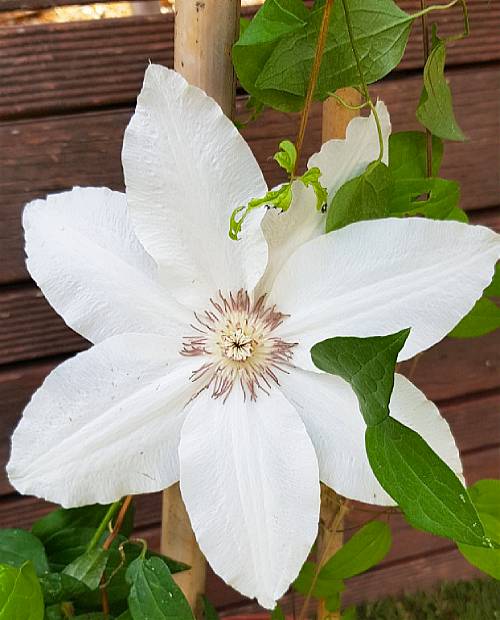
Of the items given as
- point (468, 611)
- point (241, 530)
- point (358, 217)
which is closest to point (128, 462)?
point (241, 530)

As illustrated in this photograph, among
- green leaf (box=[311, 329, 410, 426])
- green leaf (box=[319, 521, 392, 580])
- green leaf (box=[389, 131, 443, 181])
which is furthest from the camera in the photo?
green leaf (box=[319, 521, 392, 580])

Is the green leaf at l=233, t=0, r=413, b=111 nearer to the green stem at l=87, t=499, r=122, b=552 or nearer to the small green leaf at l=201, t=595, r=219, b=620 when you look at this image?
the green stem at l=87, t=499, r=122, b=552

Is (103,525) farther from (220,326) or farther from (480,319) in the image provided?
(480,319)

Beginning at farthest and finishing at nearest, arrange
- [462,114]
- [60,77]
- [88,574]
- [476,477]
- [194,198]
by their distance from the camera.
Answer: [476,477], [462,114], [60,77], [88,574], [194,198]

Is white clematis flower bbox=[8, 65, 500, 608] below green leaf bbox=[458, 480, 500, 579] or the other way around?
the other way around

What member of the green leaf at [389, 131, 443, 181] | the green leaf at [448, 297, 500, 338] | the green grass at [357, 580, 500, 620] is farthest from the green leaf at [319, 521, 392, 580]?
the green grass at [357, 580, 500, 620]

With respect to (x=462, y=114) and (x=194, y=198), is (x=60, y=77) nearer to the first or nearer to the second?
(x=194, y=198)
